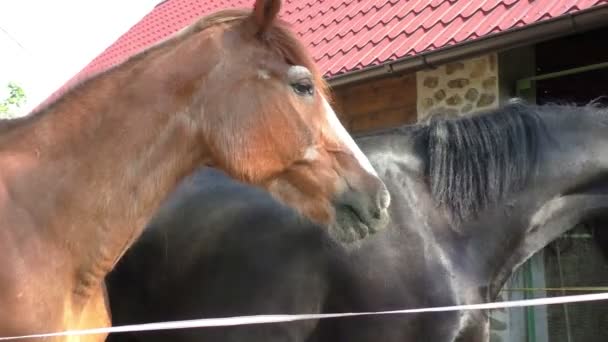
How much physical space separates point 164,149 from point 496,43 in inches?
124

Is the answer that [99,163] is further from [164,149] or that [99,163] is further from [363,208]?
[363,208]

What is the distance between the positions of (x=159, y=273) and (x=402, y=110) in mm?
3112

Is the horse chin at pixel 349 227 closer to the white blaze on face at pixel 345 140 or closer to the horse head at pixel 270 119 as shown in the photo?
the horse head at pixel 270 119

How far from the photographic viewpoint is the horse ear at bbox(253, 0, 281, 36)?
2.51 metres

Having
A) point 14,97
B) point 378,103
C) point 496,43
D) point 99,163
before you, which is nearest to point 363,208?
point 99,163

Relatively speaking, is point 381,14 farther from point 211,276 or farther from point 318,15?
point 211,276

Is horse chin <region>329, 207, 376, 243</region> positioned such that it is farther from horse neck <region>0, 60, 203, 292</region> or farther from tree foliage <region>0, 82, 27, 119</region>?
tree foliage <region>0, 82, 27, 119</region>

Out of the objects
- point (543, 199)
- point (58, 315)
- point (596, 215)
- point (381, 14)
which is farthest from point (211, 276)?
point (381, 14)

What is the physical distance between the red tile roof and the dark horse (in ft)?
4.51

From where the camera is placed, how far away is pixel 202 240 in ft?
10.9

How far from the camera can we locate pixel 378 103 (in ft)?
19.9

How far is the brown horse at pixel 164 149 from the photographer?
7.66ft

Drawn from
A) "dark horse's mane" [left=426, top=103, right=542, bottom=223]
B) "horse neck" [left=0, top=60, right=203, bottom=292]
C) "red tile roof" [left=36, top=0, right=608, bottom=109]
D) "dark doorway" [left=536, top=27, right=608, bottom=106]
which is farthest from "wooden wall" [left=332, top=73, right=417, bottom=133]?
"horse neck" [left=0, top=60, right=203, bottom=292]

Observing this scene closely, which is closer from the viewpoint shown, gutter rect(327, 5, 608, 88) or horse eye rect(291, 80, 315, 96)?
horse eye rect(291, 80, 315, 96)
